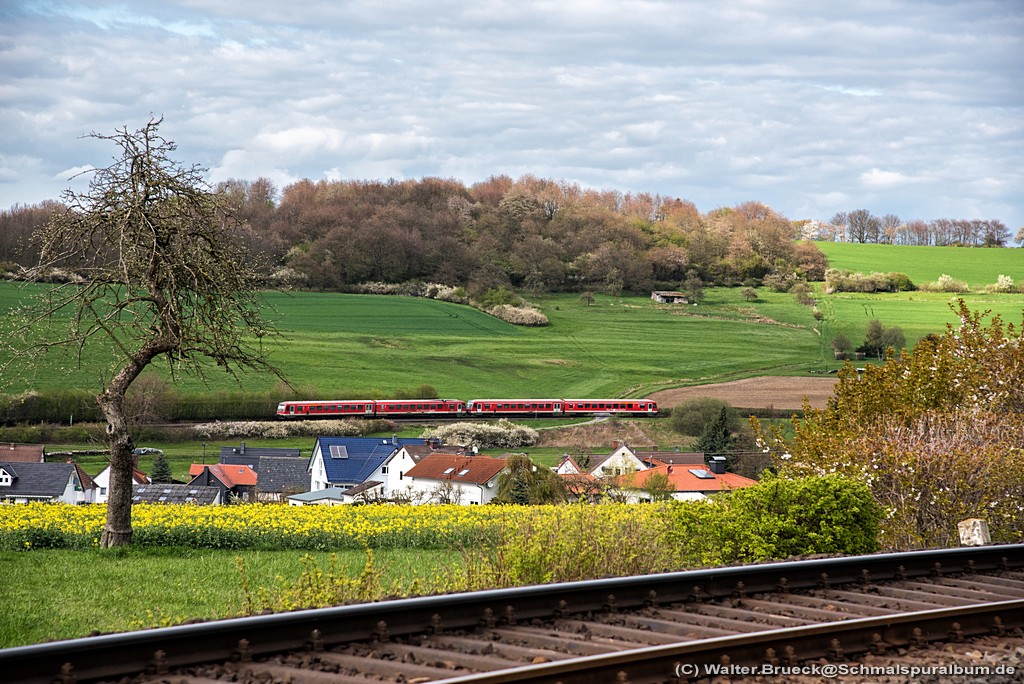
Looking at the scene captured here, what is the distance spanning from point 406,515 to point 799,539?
8.82 metres

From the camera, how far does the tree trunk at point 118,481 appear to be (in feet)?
39.8

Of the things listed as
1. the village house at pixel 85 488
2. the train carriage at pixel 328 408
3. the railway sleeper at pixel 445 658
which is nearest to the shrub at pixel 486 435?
the train carriage at pixel 328 408

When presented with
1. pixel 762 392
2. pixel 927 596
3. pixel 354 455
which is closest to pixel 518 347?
pixel 762 392

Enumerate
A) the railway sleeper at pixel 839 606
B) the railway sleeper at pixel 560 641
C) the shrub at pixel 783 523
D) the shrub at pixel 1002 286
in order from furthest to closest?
the shrub at pixel 1002 286 → the shrub at pixel 783 523 → the railway sleeper at pixel 839 606 → the railway sleeper at pixel 560 641

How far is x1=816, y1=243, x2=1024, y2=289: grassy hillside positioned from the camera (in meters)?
88.9

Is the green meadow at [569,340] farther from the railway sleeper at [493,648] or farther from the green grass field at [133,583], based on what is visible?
the railway sleeper at [493,648]

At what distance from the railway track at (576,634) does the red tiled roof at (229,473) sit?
1347 inches

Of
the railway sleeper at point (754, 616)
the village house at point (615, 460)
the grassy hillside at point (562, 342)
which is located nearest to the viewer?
the railway sleeper at point (754, 616)

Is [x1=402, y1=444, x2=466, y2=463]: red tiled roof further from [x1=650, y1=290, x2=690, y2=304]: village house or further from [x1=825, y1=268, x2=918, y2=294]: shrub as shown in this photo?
[x1=825, y1=268, x2=918, y2=294]: shrub

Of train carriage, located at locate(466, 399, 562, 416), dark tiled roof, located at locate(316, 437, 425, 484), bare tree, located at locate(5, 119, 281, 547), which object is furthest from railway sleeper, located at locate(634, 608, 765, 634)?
train carriage, located at locate(466, 399, 562, 416)

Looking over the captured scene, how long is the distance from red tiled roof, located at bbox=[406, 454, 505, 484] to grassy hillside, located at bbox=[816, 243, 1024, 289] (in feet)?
207

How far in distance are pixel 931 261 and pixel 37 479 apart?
85.7 m

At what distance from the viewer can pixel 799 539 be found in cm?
973

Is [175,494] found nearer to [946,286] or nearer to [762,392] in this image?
[762,392]
